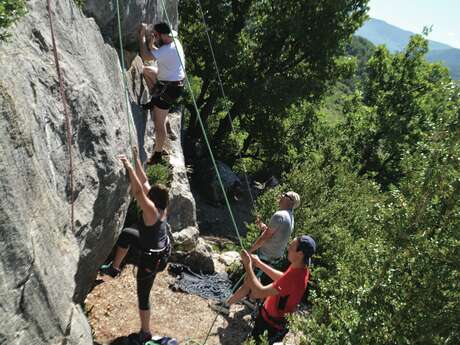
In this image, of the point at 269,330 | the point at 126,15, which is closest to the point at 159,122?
the point at 126,15

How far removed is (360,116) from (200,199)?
532 inches

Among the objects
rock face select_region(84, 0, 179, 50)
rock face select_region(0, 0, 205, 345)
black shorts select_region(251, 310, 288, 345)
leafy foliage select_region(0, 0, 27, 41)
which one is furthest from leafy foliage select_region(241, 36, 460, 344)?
rock face select_region(84, 0, 179, 50)

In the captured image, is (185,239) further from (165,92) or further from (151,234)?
(151,234)

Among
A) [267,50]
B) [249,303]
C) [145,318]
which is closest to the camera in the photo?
[145,318]

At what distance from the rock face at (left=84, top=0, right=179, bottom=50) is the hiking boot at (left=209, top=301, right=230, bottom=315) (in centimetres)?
546

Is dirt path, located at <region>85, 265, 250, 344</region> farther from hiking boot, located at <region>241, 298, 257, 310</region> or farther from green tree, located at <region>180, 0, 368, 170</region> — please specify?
green tree, located at <region>180, 0, 368, 170</region>

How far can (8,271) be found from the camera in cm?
362

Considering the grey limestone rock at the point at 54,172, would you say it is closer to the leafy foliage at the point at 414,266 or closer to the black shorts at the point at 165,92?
the black shorts at the point at 165,92

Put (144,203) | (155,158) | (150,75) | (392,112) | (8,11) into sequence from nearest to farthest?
(8,11) → (144,203) → (150,75) → (155,158) → (392,112)

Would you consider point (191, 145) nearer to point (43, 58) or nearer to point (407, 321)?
point (43, 58)

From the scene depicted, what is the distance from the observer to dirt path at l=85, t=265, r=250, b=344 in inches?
286

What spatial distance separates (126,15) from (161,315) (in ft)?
18.5

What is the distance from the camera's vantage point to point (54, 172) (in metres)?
4.87

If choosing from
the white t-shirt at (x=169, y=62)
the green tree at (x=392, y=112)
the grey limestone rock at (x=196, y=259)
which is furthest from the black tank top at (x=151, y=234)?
the green tree at (x=392, y=112)
